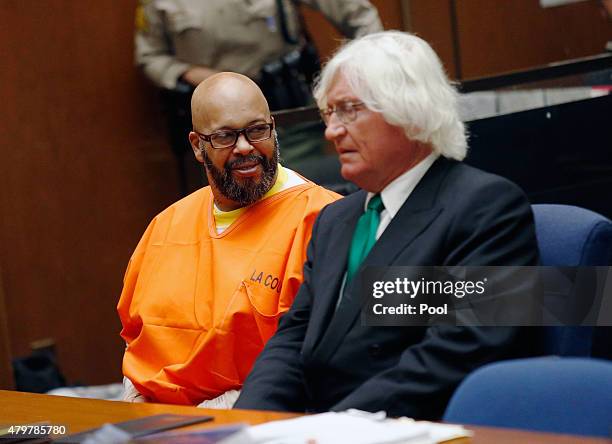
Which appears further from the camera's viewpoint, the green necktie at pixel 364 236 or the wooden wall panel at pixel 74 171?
the wooden wall panel at pixel 74 171

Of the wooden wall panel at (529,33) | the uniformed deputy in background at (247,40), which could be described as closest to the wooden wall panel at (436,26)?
the wooden wall panel at (529,33)

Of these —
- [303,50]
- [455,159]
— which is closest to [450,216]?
[455,159]

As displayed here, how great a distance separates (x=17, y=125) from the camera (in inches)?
212

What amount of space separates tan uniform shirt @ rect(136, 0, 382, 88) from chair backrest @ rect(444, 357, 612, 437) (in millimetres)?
3011

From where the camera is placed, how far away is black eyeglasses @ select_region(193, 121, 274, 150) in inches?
136

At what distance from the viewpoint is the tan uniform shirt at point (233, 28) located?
198 inches

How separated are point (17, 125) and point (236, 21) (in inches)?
44.1

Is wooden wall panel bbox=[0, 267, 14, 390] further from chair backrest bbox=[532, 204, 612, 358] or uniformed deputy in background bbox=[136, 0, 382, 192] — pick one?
chair backrest bbox=[532, 204, 612, 358]

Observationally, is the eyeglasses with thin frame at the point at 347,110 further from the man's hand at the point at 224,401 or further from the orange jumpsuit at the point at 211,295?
the man's hand at the point at 224,401

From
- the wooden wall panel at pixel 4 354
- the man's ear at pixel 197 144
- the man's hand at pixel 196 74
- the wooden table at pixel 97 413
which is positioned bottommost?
the wooden wall panel at pixel 4 354

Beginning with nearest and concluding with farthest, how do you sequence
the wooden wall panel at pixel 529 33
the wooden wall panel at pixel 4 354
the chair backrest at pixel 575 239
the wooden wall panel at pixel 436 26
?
the chair backrest at pixel 575 239
the wooden wall panel at pixel 529 33
the wooden wall panel at pixel 436 26
the wooden wall panel at pixel 4 354

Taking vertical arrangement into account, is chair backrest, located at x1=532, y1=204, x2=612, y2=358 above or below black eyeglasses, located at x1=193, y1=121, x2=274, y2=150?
below

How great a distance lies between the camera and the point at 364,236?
116 inches

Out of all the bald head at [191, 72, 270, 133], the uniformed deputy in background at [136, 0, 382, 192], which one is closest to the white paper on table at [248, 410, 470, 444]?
the bald head at [191, 72, 270, 133]
